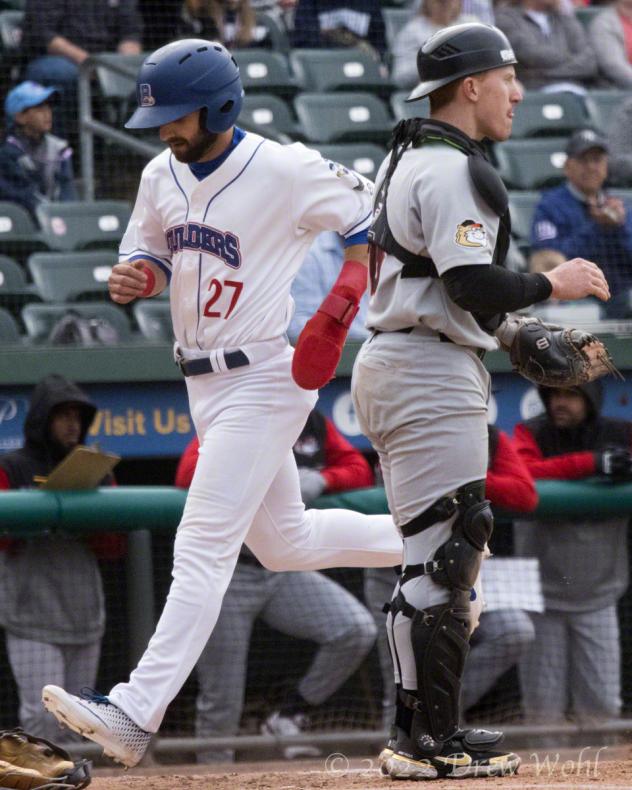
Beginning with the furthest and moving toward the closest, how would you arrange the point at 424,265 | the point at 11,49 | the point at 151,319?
the point at 11,49 < the point at 151,319 < the point at 424,265

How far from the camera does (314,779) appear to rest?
13.0 feet

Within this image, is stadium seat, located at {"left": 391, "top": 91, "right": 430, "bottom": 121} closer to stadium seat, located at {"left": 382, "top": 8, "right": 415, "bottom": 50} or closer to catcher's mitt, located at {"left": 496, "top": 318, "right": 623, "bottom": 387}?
stadium seat, located at {"left": 382, "top": 8, "right": 415, "bottom": 50}

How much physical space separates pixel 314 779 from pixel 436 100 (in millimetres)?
1840

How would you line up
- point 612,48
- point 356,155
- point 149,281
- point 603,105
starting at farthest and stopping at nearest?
point 612,48
point 603,105
point 356,155
point 149,281

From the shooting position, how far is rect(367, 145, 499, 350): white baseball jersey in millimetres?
3244

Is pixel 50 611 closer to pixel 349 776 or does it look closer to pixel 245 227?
pixel 349 776

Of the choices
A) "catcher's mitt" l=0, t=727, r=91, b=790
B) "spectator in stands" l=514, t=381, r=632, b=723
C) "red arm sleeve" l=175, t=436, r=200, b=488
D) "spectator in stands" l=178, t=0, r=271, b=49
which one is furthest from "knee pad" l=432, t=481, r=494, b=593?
"spectator in stands" l=178, t=0, r=271, b=49

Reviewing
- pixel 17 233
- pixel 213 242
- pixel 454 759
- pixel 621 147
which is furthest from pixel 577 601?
pixel 621 147

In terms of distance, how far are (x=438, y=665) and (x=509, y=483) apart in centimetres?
151

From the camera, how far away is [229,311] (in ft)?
11.9

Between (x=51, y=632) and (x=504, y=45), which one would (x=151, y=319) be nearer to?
(x=51, y=632)

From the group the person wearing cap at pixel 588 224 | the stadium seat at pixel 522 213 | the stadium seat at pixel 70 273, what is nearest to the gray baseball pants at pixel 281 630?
the stadium seat at pixel 70 273

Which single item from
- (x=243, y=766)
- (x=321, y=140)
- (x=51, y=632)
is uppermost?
(x=321, y=140)

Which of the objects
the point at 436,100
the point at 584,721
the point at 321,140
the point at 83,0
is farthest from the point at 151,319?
the point at 436,100
